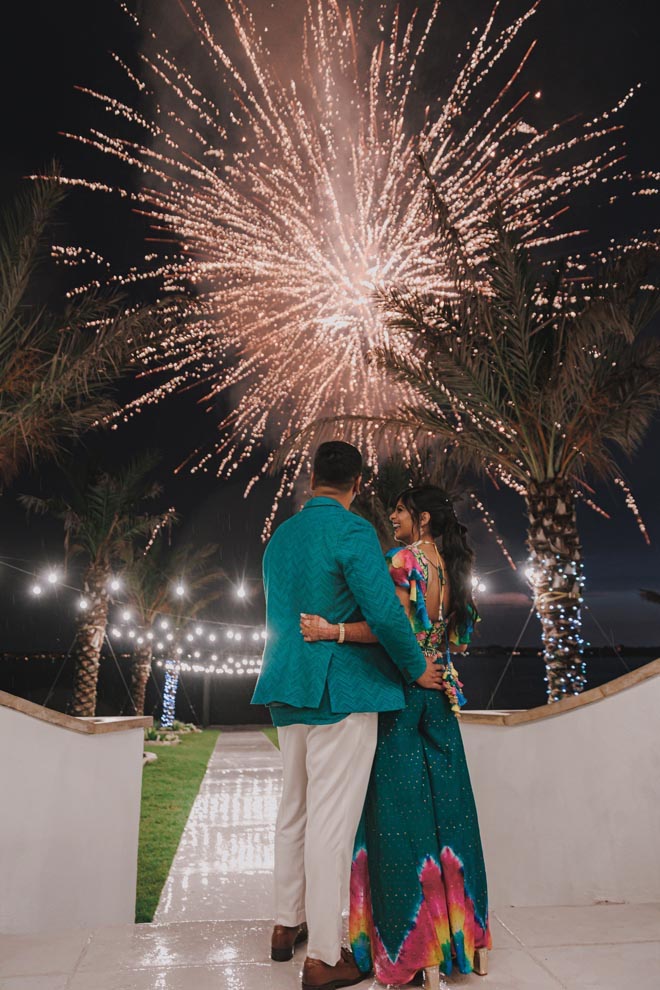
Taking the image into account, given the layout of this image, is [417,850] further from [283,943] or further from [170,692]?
[170,692]

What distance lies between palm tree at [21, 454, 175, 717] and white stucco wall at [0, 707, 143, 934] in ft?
42.7

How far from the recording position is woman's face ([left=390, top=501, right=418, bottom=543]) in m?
3.02

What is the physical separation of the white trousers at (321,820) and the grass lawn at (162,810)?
11.2ft

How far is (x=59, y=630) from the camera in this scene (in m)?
45.6

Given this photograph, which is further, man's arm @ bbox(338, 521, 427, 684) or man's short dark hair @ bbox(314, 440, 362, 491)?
man's short dark hair @ bbox(314, 440, 362, 491)

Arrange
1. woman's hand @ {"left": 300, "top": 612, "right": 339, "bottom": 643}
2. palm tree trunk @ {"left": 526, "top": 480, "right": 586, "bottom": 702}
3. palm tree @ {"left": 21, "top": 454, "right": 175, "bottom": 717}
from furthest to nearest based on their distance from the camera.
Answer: palm tree @ {"left": 21, "top": 454, "right": 175, "bottom": 717} < palm tree trunk @ {"left": 526, "top": 480, "right": 586, "bottom": 702} < woman's hand @ {"left": 300, "top": 612, "right": 339, "bottom": 643}

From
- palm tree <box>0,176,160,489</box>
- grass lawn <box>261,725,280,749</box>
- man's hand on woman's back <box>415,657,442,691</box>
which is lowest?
man's hand on woman's back <box>415,657,442,691</box>

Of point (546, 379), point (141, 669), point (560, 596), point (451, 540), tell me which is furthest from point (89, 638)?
point (451, 540)

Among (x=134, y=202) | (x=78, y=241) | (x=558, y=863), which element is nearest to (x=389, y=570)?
(x=558, y=863)

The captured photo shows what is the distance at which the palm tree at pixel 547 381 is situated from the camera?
7961 millimetres

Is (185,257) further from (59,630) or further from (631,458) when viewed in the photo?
(59,630)

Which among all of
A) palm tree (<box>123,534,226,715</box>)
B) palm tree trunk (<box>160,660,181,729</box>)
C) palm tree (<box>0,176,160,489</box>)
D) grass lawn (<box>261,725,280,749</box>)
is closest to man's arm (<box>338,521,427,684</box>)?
palm tree (<box>0,176,160,489</box>)

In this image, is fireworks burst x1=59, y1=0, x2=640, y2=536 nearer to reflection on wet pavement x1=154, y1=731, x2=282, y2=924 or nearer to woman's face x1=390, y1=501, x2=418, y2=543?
reflection on wet pavement x1=154, y1=731, x2=282, y2=924

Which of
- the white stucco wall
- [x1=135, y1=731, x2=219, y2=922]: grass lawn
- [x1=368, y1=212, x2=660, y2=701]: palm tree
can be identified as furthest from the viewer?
[x1=368, y1=212, x2=660, y2=701]: palm tree
